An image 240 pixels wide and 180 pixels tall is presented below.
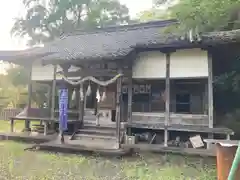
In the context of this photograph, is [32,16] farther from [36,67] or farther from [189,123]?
[189,123]

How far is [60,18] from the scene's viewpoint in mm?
25781

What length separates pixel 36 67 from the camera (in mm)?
13891

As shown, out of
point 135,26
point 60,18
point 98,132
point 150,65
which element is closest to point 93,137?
point 98,132

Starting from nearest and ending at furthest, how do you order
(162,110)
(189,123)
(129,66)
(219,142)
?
1. (219,142)
2. (189,123)
3. (129,66)
4. (162,110)

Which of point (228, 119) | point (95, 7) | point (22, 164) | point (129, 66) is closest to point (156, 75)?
point (129, 66)

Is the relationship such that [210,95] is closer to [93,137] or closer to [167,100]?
[167,100]

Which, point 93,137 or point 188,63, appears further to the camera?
point 93,137

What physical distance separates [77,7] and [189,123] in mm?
20612

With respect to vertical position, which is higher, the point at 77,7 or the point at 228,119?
the point at 77,7

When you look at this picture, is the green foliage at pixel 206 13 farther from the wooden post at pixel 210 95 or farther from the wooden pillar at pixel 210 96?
the wooden pillar at pixel 210 96

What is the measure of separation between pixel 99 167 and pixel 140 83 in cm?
576

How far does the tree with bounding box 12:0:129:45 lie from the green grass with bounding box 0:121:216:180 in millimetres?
17719

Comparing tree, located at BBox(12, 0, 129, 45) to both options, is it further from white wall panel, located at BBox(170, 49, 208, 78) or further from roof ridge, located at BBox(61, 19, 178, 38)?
white wall panel, located at BBox(170, 49, 208, 78)

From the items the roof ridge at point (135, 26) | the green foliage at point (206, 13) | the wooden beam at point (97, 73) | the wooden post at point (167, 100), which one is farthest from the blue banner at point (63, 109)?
the roof ridge at point (135, 26)
